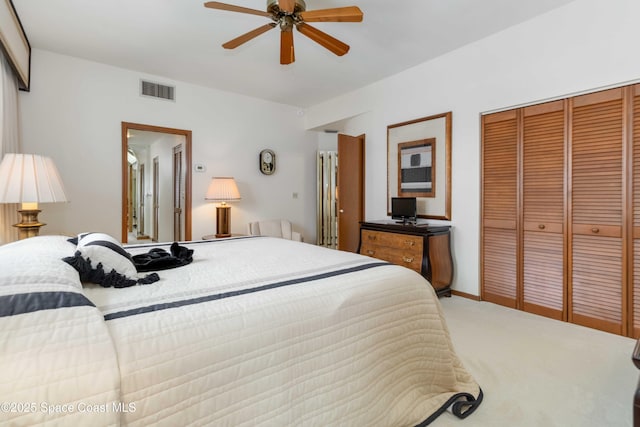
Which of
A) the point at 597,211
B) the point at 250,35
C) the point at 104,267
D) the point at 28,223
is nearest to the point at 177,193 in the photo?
the point at 28,223

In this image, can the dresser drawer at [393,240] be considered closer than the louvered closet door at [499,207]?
No

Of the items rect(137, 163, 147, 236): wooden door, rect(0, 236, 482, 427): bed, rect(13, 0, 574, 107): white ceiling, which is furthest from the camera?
rect(137, 163, 147, 236): wooden door

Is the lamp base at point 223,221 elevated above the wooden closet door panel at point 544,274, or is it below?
above

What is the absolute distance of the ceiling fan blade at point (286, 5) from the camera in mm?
2045

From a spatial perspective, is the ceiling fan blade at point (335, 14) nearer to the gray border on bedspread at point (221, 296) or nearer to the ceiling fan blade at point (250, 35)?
the ceiling fan blade at point (250, 35)

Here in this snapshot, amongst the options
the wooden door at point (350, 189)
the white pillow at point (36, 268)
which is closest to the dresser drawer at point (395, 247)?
the wooden door at point (350, 189)

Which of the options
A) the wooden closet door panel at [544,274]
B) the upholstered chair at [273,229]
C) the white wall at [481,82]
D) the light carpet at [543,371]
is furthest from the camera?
the upholstered chair at [273,229]

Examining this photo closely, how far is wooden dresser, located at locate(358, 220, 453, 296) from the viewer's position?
3.18 meters

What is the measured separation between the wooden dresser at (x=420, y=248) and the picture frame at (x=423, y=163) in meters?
0.41

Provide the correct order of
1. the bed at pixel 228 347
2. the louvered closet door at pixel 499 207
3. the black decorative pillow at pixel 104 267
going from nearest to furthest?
the bed at pixel 228 347 < the black decorative pillow at pixel 104 267 < the louvered closet door at pixel 499 207

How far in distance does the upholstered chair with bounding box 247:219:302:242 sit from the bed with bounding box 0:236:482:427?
10.1 feet

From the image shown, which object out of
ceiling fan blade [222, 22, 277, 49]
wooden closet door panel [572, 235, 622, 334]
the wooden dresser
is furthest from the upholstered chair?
wooden closet door panel [572, 235, 622, 334]

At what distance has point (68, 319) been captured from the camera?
78cm

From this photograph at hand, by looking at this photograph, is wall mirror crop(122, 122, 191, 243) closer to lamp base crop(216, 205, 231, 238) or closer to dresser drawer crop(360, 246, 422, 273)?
lamp base crop(216, 205, 231, 238)
